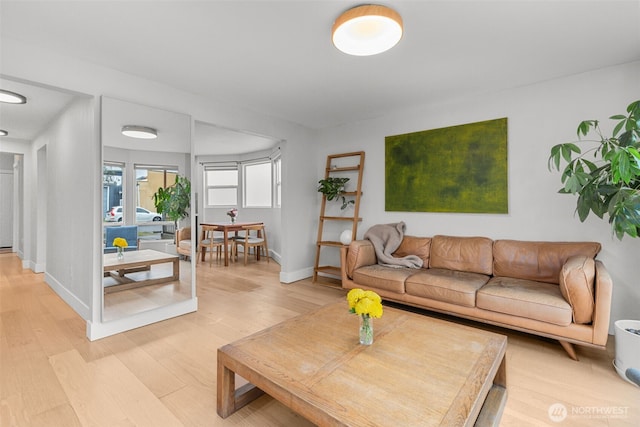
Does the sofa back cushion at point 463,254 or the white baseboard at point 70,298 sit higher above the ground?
the sofa back cushion at point 463,254

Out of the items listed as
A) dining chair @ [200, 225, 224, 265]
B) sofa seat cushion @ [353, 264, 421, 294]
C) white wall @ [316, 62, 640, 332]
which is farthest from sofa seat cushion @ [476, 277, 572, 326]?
dining chair @ [200, 225, 224, 265]

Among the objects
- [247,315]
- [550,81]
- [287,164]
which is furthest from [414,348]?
[287,164]

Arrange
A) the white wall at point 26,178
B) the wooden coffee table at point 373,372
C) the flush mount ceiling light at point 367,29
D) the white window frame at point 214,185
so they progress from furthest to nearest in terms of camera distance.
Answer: the white window frame at point 214,185 < the white wall at point 26,178 < the flush mount ceiling light at point 367,29 < the wooden coffee table at point 373,372

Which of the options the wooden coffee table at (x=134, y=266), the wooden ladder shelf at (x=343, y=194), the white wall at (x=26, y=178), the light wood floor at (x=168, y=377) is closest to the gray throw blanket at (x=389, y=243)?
the wooden ladder shelf at (x=343, y=194)

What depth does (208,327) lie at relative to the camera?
272 cm

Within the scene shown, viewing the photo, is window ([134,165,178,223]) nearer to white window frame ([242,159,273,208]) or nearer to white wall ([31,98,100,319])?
white wall ([31,98,100,319])

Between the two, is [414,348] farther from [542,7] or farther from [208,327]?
[542,7]

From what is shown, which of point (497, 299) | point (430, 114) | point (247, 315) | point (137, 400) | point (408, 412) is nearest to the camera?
point (408, 412)

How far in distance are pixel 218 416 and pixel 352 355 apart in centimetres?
80

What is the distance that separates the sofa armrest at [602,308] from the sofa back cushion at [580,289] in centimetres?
4

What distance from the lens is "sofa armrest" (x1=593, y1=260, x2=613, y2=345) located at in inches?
77.5

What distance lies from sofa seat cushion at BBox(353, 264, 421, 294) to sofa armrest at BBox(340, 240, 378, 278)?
0.08 meters

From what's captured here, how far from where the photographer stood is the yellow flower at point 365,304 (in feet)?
4.99

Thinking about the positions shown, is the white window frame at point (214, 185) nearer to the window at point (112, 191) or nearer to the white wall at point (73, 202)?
the white wall at point (73, 202)
